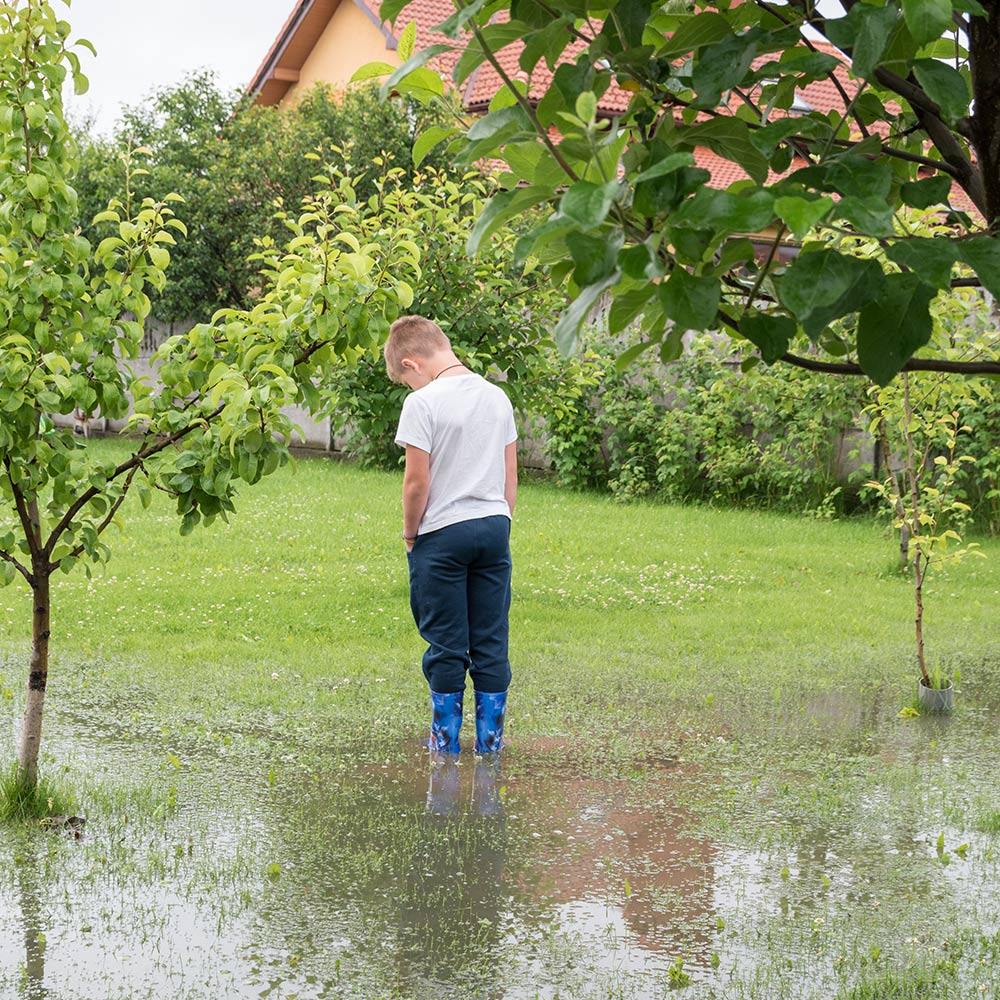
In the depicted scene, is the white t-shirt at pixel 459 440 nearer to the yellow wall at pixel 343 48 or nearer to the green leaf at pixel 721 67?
the green leaf at pixel 721 67

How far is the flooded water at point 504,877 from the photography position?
382cm

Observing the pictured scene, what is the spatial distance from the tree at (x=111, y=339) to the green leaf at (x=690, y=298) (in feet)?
9.99

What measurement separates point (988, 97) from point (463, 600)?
4363 mm

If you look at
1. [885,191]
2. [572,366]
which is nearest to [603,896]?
[885,191]

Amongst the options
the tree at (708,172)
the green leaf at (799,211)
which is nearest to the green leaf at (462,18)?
the tree at (708,172)

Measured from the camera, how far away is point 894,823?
526 cm

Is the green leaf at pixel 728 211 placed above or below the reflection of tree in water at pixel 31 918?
above

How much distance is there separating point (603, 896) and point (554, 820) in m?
0.78

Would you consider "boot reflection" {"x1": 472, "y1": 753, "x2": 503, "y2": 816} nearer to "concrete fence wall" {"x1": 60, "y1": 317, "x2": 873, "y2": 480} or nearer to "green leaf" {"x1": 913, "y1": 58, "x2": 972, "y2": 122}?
"green leaf" {"x1": 913, "y1": 58, "x2": 972, "y2": 122}

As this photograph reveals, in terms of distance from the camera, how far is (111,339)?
192 inches

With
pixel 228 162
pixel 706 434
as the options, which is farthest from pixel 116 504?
pixel 228 162

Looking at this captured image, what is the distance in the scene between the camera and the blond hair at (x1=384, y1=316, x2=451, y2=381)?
5.89 meters

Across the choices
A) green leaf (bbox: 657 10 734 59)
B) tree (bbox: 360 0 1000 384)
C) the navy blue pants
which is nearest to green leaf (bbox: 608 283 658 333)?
tree (bbox: 360 0 1000 384)

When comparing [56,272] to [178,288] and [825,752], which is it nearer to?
[825,752]
